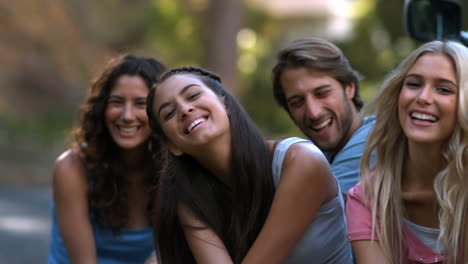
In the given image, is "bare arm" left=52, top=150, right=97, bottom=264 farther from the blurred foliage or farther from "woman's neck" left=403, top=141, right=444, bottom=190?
the blurred foliage

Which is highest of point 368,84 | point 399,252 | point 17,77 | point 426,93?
point 17,77

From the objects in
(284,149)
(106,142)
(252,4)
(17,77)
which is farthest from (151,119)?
(252,4)

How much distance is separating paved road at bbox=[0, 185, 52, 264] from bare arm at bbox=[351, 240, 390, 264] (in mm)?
4954

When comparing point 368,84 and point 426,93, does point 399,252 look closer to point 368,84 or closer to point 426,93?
point 426,93

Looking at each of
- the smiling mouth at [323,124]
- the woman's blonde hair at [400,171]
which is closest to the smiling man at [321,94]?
the smiling mouth at [323,124]

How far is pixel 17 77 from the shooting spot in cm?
1560

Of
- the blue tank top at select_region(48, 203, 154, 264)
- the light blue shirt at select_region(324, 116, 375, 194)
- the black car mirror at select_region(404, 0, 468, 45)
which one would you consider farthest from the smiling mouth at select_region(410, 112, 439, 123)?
the blue tank top at select_region(48, 203, 154, 264)

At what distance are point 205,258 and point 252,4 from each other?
1621 cm

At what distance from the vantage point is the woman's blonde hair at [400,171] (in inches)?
102

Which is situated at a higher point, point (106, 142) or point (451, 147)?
point (106, 142)

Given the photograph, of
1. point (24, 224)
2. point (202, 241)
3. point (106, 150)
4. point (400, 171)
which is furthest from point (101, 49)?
point (400, 171)

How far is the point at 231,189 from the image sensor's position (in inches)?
116

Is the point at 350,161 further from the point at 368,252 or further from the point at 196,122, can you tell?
the point at 196,122

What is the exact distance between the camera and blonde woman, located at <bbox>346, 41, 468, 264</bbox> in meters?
2.62
